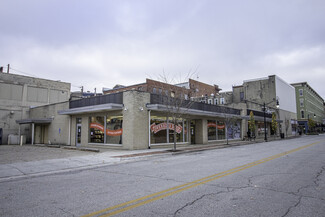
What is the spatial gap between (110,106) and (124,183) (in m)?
12.1

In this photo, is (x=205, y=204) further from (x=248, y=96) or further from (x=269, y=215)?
(x=248, y=96)

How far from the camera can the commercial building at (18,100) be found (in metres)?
31.1

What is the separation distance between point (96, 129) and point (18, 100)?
716 inches

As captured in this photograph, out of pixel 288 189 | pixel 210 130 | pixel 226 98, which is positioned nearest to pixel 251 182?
pixel 288 189

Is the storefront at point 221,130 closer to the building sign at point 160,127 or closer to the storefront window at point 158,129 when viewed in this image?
the building sign at point 160,127

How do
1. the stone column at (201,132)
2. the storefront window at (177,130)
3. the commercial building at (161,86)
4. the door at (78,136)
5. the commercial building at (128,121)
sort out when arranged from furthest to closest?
the commercial building at (161,86) < the stone column at (201,132) < the door at (78,136) < the storefront window at (177,130) < the commercial building at (128,121)

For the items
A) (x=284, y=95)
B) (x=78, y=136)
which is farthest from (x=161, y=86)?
(x=284, y=95)

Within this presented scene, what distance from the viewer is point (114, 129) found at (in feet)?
65.3

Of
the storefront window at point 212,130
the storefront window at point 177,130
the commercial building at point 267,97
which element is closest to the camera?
the storefront window at point 177,130

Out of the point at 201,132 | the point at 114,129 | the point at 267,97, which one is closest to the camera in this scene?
the point at 114,129

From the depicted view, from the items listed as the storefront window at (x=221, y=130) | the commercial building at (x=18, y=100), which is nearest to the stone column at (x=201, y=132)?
the storefront window at (x=221, y=130)

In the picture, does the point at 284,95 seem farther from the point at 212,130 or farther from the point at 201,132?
the point at 201,132

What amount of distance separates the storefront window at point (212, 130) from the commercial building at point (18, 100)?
893 inches

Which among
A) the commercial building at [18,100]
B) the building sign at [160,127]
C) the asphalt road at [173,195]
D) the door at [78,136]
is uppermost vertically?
the commercial building at [18,100]
